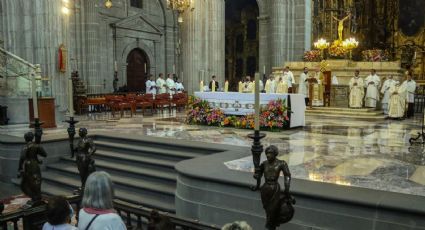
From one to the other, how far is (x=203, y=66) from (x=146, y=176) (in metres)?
13.0

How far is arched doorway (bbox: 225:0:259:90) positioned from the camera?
106ft

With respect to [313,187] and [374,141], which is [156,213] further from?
[374,141]

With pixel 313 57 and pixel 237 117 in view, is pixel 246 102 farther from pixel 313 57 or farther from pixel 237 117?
pixel 313 57

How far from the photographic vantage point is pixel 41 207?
4.23 m

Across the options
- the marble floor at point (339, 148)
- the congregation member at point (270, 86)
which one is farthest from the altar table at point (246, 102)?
the congregation member at point (270, 86)

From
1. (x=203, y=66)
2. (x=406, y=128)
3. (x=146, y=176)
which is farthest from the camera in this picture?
(x=203, y=66)

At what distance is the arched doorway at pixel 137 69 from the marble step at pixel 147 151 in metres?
15.6

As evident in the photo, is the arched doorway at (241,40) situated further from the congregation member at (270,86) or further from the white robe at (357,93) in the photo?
the white robe at (357,93)

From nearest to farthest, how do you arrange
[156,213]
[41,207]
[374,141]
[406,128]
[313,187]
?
[156,213] → [41,207] → [313,187] → [374,141] → [406,128]

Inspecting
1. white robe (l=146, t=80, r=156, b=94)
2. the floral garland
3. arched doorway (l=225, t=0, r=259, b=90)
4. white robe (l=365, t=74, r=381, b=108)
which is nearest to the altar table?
the floral garland

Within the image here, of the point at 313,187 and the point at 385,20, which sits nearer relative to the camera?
the point at 313,187

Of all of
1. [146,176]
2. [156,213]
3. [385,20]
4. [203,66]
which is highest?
[385,20]

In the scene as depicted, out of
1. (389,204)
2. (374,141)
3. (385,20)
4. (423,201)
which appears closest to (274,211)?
(389,204)

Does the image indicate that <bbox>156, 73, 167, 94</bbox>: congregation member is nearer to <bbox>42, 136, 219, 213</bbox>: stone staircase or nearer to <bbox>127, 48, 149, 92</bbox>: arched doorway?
<bbox>127, 48, 149, 92</bbox>: arched doorway
